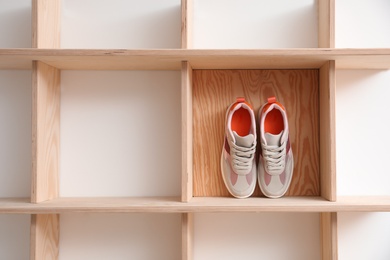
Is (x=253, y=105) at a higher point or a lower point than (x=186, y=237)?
higher

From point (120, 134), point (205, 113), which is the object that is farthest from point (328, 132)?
point (120, 134)

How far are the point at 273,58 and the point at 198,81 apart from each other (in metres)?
0.29

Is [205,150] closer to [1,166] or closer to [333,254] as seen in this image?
[333,254]

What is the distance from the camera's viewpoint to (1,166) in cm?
143

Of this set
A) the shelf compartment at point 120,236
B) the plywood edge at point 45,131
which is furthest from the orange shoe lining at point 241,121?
the plywood edge at point 45,131

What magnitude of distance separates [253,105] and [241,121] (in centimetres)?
8

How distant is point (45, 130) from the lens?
4.27 ft

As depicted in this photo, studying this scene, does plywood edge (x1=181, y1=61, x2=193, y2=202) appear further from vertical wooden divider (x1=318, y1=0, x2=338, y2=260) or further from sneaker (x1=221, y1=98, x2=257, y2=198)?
vertical wooden divider (x1=318, y1=0, x2=338, y2=260)

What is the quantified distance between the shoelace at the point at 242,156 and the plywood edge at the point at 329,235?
0.30 m

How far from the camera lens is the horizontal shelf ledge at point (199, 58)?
3.86 ft

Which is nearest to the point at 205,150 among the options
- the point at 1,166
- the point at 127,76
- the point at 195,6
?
the point at 127,76

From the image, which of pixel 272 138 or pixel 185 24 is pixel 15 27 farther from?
pixel 272 138

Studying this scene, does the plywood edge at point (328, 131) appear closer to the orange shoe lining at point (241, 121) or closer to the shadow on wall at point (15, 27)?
the orange shoe lining at point (241, 121)

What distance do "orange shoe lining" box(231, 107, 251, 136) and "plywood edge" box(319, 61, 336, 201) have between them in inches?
9.4
